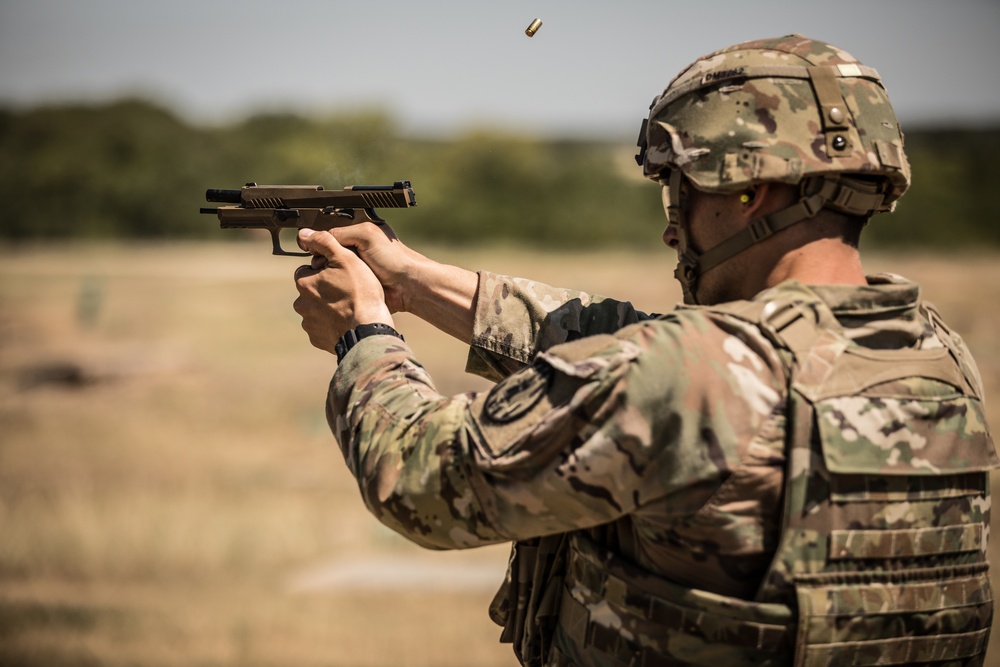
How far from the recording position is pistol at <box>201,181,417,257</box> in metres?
3.65

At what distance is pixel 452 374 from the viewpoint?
2002 cm

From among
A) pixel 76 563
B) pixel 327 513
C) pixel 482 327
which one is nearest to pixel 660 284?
pixel 327 513

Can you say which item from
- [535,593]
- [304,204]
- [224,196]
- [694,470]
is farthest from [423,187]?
[694,470]

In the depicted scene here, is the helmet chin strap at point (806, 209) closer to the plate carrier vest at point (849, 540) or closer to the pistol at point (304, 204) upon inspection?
the plate carrier vest at point (849, 540)

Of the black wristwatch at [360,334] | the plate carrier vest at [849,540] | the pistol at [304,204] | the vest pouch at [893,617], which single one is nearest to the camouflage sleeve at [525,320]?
the pistol at [304,204]

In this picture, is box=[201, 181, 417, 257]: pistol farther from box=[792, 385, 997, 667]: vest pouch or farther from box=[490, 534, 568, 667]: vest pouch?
box=[792, 385, 997, 667]: vest pouch

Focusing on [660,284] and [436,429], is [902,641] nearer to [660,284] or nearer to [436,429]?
[436,429]

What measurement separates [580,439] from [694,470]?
265 mm

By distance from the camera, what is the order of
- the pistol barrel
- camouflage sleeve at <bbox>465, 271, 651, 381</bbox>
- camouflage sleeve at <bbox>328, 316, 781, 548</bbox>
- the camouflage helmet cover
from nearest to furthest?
camouflage sleeve at <bbox>328, 316, 781, 548</bbox>, the camouflage helmet cover, camouflage sleeve at <bbox>465, 271, 651, 381</bbox>, the pistol barrel

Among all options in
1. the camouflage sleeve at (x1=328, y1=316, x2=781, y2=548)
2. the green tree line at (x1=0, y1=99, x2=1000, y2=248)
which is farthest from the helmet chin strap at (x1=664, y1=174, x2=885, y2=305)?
the green tree line at (x1=0, y1=99, x2=1000, y2=248)

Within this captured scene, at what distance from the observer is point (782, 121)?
276 cm

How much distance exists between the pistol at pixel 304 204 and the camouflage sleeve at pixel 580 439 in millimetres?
1267

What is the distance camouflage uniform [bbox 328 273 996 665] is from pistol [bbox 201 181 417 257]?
3.64ft

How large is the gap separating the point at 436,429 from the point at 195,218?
45.5 m
